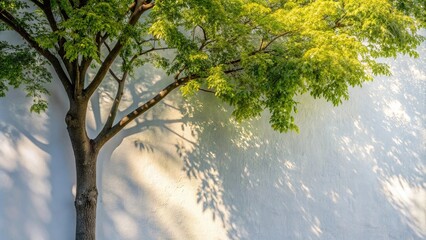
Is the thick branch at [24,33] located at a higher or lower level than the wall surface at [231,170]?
higher

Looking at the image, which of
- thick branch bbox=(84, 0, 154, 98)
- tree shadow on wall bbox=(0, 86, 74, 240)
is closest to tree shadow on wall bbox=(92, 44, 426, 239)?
tree shadow on wall bbox=(0, 86, 74, 240)

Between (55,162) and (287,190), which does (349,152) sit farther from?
(55,162)

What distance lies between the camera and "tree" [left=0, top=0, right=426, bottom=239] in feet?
10.9

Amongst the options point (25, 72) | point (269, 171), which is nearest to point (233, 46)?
point (269, 171)

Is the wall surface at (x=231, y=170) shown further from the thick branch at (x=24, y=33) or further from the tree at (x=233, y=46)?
the thick branch at (x=24, y=33)

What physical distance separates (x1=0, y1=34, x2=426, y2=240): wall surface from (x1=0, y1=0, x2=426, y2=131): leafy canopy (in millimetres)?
1003

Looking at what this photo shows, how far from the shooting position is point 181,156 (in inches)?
208

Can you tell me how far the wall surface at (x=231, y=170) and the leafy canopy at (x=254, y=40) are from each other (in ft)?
3.29

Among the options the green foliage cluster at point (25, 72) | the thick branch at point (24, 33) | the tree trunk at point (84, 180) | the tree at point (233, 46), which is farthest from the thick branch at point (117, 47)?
the green foliage cluster at point (25, 72)

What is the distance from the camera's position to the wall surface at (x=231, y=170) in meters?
4.88

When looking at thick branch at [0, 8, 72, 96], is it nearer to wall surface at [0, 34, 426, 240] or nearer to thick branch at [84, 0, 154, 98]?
thick branch at [84, 0, 154, 98]

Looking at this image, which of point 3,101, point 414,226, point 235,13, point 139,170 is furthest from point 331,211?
point 3,101

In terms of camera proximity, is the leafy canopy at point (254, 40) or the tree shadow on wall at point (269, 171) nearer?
the leafy canopy at point (254, 40)

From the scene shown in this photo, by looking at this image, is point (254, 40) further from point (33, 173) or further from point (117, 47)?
point (33, 173)
